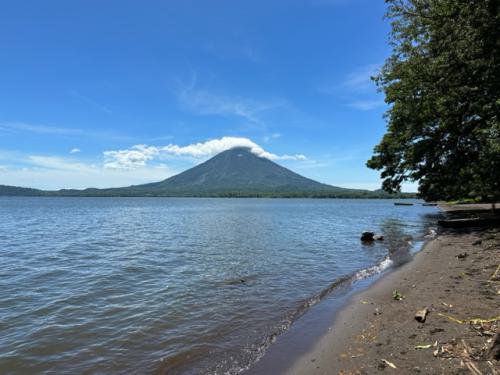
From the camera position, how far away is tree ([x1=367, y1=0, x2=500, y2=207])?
38.0ft

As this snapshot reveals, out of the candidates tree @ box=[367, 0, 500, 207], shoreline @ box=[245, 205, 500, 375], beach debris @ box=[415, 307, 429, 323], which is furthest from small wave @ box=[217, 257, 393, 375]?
tree @ box=[367, 0, 500, 207]

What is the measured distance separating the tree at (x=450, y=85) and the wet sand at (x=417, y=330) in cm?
762

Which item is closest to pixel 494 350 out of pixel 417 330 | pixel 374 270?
pixel 417 330

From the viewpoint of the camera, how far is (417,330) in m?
6.32

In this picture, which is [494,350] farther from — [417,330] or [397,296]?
[397,296]

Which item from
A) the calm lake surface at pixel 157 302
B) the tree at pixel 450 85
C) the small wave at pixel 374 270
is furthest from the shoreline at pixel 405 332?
the tree at pixel 450 85

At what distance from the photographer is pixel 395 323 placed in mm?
6996

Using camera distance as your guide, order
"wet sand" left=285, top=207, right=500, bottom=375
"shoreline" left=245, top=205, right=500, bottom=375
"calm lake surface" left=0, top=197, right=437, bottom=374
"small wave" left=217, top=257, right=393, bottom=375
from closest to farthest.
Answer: "wet sand" left=285, top=207, right=500, bottom=375
"shoreline" left=245, top=205, right=500, bottom=375
"small wave" left=217, top=257, right=393, bottom=375
"calm lake surface" left=0, top=197, right=437, bottom=374

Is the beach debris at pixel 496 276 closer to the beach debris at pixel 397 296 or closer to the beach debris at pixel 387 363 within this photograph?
the beach debris at pixel 397 296

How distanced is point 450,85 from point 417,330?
43.0ft

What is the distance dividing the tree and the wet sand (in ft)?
25.0

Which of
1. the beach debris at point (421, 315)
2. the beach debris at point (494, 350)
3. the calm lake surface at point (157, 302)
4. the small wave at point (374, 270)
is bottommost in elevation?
the calm lake surface at point (157, 302)

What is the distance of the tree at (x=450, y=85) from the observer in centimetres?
1159

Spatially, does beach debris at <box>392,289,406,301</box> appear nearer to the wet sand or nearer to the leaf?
the wet sand
